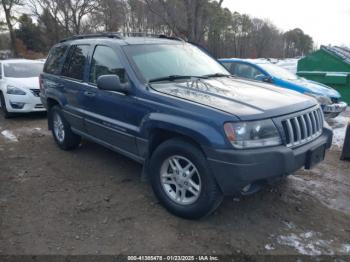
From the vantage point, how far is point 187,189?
3312mm

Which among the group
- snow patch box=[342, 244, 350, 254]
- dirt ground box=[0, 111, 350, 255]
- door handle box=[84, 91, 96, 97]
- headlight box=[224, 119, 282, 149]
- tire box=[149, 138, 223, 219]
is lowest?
snow patch box=[342, 244, 350, 254]

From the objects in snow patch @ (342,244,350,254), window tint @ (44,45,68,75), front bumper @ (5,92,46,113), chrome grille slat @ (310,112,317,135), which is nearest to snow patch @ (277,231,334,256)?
snow patch @ (342,244,350,254)

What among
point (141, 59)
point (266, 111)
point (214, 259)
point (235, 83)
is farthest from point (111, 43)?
point (214, 259)

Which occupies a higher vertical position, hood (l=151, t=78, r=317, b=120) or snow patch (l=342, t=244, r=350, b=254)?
hood (l=151, t=78, r=317, b=120)

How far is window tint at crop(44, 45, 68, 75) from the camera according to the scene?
5.30 meters

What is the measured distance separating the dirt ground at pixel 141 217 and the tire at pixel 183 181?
0.17 meters

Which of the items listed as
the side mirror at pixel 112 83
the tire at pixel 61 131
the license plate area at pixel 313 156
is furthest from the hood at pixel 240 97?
the tire at pixel 61 131

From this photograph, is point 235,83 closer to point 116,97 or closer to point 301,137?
point 301,137

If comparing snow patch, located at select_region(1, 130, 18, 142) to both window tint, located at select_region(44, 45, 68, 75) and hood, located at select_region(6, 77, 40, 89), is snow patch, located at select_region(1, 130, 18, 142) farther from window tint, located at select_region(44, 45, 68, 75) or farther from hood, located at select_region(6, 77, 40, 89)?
window tint, located at select_region(44, 45, 68, 75)

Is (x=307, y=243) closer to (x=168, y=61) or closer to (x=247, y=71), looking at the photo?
(x=168, y=61)

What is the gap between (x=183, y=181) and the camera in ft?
10.8

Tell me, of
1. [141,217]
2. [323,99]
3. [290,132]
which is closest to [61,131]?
[141,217]

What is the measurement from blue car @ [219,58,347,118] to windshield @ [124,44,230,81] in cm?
280

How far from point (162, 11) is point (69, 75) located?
6.86 meters
